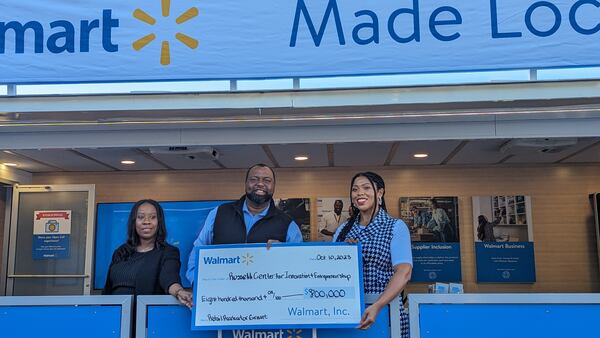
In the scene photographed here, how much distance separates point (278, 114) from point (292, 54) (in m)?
0.42

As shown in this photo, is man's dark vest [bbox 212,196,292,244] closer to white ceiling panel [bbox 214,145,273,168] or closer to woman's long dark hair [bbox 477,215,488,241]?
white ceiling panel [bbox 214,145,273,168]

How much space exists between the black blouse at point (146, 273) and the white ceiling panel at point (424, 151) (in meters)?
2.80

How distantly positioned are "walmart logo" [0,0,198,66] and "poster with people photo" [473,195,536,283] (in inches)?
170

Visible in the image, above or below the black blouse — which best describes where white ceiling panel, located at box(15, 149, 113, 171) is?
above

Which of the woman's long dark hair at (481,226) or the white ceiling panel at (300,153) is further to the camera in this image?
the woman's long dark hair at (481,226)

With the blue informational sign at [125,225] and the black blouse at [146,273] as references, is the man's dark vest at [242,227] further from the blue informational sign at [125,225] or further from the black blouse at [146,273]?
the blue informational sign at [125,225]

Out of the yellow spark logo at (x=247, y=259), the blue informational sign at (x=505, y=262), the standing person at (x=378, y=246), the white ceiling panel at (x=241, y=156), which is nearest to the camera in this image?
the standing person at (x=378, y=246)

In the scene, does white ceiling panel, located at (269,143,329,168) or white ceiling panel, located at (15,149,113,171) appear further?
white ceiling panel, located at (15,149,113,171)

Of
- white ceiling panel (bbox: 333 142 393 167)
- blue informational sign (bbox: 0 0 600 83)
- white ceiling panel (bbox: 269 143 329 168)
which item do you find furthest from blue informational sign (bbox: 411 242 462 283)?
blue informational sign (bbox: 0 0 600 83)

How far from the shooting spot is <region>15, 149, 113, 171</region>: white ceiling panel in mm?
5477

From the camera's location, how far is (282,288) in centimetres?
285

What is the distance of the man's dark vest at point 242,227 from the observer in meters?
3.29

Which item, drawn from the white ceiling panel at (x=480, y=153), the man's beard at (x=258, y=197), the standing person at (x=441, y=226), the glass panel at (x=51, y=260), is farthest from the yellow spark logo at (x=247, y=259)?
the glass panel at (x=51, y=260)

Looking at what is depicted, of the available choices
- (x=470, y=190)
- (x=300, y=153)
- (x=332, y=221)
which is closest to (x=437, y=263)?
(x=470, y=190)
